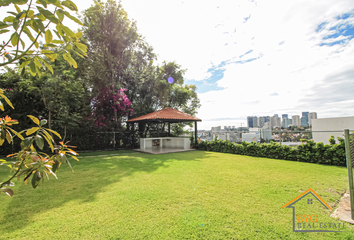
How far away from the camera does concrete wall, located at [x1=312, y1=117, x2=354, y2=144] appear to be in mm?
13195

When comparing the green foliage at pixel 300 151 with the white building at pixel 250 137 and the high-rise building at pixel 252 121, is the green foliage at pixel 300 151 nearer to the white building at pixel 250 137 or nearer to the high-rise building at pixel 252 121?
the white building at pixel 250 137

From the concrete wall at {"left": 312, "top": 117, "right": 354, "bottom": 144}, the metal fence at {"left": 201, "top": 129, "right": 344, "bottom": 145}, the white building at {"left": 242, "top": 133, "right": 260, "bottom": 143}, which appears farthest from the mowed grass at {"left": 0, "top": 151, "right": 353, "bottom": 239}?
the concrete wall at {"left": 312, "top": 117, "right": 354, "bottom": 144}

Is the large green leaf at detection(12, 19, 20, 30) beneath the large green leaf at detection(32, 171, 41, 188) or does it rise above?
above

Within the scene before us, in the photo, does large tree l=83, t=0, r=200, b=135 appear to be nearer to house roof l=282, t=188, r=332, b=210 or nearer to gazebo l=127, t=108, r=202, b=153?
gazebo l=127, t=108, r=202, b=153

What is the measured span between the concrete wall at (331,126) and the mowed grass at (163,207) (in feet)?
37.2

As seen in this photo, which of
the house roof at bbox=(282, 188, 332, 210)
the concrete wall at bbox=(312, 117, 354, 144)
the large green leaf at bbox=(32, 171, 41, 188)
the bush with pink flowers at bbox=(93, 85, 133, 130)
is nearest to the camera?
the large green leaf at bbox=(32, 171, 41, 188)

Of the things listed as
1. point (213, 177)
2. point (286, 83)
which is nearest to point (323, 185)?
point (213, 177)

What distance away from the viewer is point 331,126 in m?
14.4

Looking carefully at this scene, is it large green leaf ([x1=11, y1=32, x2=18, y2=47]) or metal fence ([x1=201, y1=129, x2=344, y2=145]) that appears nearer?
large green leaf ([x1=11, y1=32, x2=18, y2=47])

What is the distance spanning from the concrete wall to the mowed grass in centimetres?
1135

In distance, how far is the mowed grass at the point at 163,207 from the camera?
2.41 metres

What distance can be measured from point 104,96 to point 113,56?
11.1 feet

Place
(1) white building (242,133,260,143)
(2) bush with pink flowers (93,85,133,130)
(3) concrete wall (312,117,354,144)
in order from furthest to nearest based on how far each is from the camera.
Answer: (3) concrete wall (312,117,354,144)
(2) bush with pink flowers (93,85,133,130)
(1) white building (242,133,260,143)

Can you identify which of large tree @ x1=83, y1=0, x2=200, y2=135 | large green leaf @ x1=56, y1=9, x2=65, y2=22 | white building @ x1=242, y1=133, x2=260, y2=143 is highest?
large tree @ x1=83, y1=0, x2=200, y2=135
